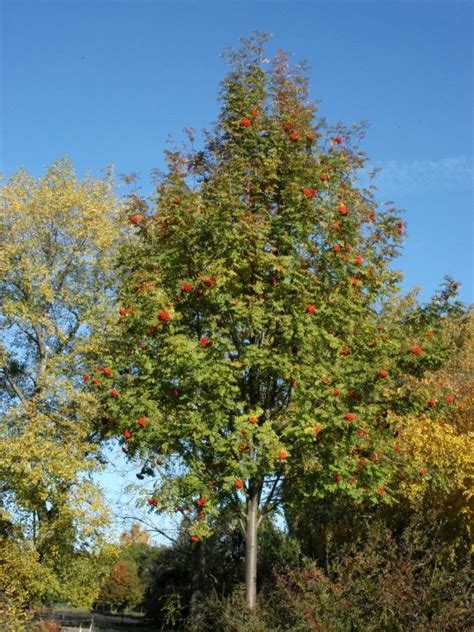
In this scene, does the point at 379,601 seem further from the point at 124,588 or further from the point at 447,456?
the point at 124,588

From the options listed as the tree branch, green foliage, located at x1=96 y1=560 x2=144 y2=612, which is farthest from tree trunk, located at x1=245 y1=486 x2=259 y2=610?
green foliage, located at x1=96 y1=560 x2=144 y2=612

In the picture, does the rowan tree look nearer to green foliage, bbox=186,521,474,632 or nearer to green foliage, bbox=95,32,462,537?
green foliage, bbox=95,32,462,537

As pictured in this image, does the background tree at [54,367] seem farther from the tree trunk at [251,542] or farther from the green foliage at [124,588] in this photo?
the green foliage at [124,588]

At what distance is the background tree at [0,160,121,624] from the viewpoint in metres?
19.2

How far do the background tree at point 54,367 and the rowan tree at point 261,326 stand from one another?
5.21 m

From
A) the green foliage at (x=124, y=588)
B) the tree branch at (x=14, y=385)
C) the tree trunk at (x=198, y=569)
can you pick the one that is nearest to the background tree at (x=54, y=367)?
the tree branch at (x=14, y=385)

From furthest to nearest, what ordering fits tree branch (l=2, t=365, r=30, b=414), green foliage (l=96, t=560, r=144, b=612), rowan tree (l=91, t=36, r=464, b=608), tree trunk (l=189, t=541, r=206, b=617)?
green foliage (l=96, t=560, r=144, b=612) → tree branch (l=2, t=365, r=30, b=414) → tree trunk (l=189, t=541, r=206, b=617) → rowan tree (l=91, t=36, r=464, b=608)

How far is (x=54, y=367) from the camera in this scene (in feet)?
68.0

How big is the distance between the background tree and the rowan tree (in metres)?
5.21

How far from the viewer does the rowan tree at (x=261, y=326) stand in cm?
1212

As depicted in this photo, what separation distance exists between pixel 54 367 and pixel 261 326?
10.6 metres

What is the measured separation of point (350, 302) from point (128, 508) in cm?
1000


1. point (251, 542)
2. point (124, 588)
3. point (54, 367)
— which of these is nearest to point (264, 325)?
point (251, 542)

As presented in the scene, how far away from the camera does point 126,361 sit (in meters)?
13.5
